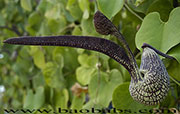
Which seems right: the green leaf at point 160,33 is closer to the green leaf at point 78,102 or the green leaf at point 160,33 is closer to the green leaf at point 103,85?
the green leaf at point 103,85

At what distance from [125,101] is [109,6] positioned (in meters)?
0.18

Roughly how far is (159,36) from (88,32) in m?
0.22

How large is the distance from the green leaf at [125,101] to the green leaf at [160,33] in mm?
124

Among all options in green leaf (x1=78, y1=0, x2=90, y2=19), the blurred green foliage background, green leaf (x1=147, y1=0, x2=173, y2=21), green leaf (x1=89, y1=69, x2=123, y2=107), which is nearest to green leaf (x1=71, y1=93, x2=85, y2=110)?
the blurred green foliage background

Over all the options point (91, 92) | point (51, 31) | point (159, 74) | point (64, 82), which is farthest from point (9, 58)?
point (159, 74)

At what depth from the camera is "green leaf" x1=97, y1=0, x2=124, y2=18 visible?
0.37 metres

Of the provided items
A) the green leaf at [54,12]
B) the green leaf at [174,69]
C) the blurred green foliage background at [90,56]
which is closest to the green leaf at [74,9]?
the blurred green foliage background at [90,56]

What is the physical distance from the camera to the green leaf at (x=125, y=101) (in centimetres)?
44

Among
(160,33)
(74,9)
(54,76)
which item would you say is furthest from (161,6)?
(54,76)

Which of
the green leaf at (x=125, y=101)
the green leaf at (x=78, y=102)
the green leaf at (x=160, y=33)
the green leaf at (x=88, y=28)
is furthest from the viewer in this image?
the green leaf at (x=78, y=102)

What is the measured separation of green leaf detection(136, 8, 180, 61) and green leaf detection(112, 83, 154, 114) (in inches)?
4.9

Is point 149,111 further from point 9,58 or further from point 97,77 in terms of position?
point 9,58

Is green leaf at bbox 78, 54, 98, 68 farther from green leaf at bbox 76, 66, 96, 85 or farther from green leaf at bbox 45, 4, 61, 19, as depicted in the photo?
green leaf at bbox 45, 4, 61, 19

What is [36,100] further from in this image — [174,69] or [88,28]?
[174,69]
